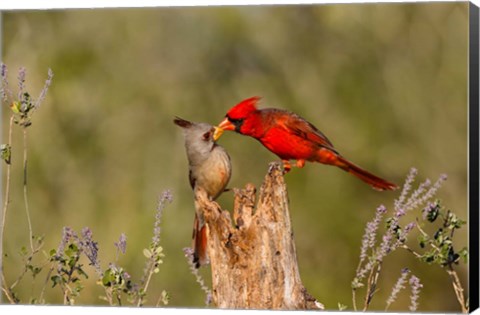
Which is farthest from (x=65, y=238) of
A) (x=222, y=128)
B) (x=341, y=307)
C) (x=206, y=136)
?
(x=341, y=307)

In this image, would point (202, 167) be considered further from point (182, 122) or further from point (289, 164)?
point (289, 164)

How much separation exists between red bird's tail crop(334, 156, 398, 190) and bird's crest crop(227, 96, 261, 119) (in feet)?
2.19

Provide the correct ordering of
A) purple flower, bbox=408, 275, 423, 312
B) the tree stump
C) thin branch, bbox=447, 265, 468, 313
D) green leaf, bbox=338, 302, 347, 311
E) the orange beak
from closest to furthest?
1. the tree stump
2. thin branch, bbox=447, 265, 468, 313
3. purple flower, bbox=408, 275, 423, 312
4. green leaf, bbox=338, 302, 347, 311
5. the orange beak

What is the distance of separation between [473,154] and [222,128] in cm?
167

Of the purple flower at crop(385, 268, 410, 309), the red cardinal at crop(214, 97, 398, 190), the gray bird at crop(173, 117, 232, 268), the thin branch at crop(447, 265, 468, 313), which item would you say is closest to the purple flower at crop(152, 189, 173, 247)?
the gray bird at crop(173, 117, 232, 268)

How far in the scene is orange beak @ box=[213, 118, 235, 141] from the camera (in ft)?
26.2

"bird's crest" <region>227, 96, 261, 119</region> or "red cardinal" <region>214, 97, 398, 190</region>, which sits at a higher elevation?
"bird's crest" <region>227, 96, 261, 119</region>

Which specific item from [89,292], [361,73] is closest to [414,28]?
[361,73]

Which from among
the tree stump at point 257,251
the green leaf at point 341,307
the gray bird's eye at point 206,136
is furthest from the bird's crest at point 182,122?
the green leaf at point 341,307

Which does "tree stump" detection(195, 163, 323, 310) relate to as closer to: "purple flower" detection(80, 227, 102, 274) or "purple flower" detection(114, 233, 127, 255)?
"purple flower" detection(114, 233, 127, 255)

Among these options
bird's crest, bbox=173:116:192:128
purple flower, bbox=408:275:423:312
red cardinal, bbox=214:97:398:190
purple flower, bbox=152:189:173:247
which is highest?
bird's crest, bbox=173:116:192:128

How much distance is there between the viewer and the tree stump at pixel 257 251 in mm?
7391

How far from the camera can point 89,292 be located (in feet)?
27.4

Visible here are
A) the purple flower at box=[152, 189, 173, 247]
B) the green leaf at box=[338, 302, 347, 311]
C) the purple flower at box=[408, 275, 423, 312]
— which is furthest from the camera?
the purple flower at box=[152, 189, 173, 247]
